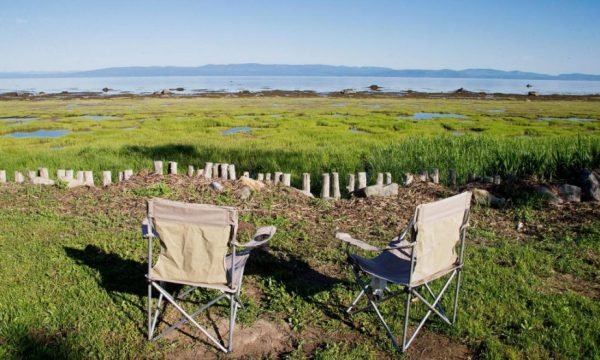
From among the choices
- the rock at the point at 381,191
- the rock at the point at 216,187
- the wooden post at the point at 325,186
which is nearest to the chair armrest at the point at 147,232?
the rock at the point at 216,187

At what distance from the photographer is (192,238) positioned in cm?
400

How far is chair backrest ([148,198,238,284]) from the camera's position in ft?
12.8

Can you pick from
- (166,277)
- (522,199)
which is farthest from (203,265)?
→ (522,199)

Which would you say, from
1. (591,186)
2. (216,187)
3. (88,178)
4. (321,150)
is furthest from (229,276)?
(321,150)

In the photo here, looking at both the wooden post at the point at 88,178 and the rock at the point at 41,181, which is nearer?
the rock at the point at 41,181

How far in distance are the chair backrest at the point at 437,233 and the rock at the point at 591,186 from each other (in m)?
5.89

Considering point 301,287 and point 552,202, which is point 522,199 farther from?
point 301,287

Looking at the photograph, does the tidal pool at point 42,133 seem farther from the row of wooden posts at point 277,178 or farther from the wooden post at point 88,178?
the wooden post at point 88,178

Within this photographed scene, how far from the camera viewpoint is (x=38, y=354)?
160 inches

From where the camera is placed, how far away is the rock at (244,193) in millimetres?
9141

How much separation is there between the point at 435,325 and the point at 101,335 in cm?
309

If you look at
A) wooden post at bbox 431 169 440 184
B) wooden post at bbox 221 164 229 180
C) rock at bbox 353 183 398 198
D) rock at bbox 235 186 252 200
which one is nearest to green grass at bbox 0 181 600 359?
rock at bbox 235 186 252 200

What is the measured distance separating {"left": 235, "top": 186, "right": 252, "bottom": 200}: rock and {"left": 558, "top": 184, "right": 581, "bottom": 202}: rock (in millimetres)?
5840

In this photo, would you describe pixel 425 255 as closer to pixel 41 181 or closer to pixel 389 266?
pixel 389 266
